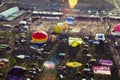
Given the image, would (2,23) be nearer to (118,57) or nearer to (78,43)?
(78,43)

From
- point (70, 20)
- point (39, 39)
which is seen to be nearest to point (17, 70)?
point (39, 39)

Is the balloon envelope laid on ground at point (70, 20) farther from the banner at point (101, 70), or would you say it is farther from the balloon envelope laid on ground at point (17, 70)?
the balloon envelope laid on ground at point (17, 70)

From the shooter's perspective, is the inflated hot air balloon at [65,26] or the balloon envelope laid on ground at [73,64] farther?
the inflated hot air balloon at [65,26]

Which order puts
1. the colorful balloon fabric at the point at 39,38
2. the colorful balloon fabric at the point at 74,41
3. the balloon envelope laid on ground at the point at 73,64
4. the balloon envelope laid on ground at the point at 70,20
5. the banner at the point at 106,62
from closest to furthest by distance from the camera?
the balloon envelope laid on ground at the point at 73,64, the banner at the point at 106,62, the colorful balloon fabric at the point at 74,41, the colorful balloon fabric at the point at 39,38, the balloon envelope laid on ground at the point at 70,20

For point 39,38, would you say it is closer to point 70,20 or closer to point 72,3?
point 70,20

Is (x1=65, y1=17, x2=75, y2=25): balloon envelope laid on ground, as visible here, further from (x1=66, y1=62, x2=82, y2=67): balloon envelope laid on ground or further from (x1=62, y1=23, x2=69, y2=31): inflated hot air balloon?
(x1=66, y1=62, x2=82, y2=67): balloon envelope laid on ground

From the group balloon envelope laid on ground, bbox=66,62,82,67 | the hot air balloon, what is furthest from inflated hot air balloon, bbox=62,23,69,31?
balloon envelope laid on ground, bbox=66,62,82,67

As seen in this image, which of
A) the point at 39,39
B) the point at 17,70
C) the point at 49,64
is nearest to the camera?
the point at 17,70

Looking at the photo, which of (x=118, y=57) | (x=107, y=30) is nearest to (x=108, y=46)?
(x=118, y=57)

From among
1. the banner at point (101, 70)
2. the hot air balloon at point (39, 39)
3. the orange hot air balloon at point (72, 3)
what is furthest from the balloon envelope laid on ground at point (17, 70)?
the orange hot air balloon at point (72, 3)

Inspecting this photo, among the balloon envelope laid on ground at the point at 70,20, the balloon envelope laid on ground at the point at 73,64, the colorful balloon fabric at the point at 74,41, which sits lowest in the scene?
the balloon envelope laid on ground at the point at 73,64

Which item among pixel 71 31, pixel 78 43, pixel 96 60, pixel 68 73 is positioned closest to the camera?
pixel 68 73
